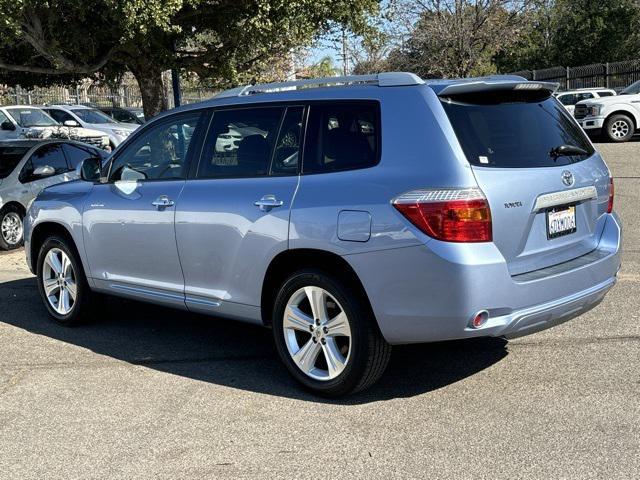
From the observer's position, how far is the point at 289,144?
4.77 metres

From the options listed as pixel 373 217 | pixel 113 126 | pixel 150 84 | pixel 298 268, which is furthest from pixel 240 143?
pixel 113 126

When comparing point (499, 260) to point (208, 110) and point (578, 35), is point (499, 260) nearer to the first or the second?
point (208, 110)

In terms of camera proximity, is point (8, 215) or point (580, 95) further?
point (580, 95)

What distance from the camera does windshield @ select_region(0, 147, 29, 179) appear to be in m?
10.5

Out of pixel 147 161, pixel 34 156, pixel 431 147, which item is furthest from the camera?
pixel 34 156

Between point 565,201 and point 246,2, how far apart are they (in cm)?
810

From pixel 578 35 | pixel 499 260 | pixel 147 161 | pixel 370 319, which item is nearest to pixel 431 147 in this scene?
pixel 499 260

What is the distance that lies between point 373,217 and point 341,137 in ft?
2.13

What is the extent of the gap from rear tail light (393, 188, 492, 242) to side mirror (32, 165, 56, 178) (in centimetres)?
789

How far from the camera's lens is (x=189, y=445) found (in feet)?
13.3

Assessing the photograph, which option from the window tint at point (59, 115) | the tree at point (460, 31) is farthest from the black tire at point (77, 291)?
the tree at point (460, 31)

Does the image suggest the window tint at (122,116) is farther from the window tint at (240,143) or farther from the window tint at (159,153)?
the window tint at (240,143)

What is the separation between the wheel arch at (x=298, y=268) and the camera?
14.3 ft

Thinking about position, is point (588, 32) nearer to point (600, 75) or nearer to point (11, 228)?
point (600, 75)
